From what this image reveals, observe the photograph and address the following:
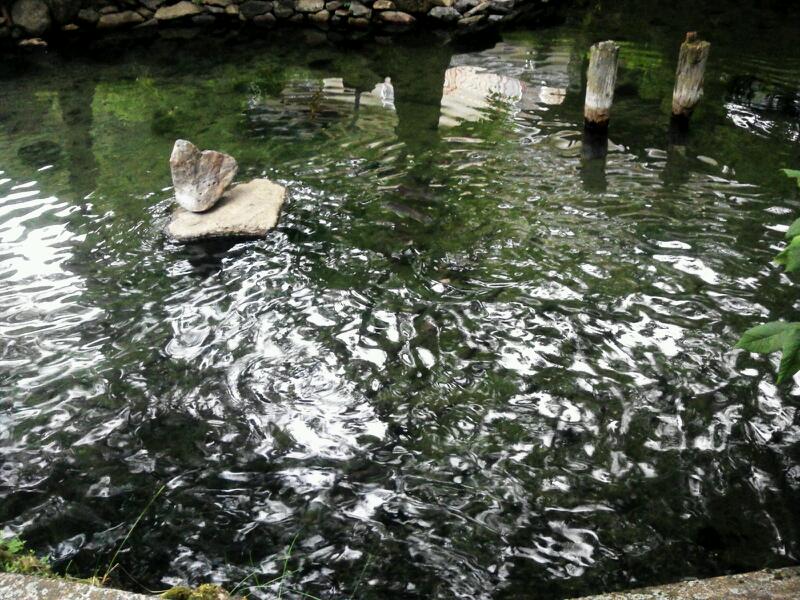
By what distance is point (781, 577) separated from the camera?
3020mm

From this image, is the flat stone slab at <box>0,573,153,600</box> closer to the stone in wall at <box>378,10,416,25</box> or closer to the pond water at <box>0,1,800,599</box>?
the pond water at <box>0,1,800,599</box>

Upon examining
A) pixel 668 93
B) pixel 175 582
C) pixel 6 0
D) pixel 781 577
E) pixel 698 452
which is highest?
pixel 6 0

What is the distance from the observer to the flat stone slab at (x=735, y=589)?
2898mm

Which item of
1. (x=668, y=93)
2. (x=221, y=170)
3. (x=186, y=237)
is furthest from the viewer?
(x=668, y=93)

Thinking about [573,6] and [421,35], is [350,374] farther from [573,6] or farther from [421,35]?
[573,6]

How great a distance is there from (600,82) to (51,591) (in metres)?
8.33

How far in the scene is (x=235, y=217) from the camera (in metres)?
7.63

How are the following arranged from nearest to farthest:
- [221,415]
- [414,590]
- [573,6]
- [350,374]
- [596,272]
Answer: [414,590], [221,415], [350,374], [596,272], [573,6]

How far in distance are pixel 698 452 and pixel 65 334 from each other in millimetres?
5269

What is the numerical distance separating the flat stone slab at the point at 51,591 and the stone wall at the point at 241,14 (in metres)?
14.9

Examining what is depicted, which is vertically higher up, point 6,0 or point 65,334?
point 6,0

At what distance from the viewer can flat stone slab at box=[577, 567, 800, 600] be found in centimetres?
290

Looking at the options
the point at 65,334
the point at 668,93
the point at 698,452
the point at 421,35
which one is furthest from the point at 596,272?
the point at 421,35

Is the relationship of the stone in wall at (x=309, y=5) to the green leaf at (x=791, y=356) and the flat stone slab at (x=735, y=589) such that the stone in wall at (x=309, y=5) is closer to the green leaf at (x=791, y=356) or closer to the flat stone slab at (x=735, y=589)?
the green leaf at (x=791, y=356)
